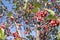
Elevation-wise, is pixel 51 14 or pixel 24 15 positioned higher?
pixel 51 14

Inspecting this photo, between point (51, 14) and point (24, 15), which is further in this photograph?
point (24, 15)

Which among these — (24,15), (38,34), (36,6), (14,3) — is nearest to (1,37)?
(36,6)

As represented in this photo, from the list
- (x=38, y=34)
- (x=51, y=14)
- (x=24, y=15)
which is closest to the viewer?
(x=51, y=14)

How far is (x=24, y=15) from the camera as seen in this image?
5.30 m

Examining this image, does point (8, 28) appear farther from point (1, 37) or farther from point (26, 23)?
point (1, 37)

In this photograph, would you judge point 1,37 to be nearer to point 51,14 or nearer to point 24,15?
point 51,14

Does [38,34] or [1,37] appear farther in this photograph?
[38,34]

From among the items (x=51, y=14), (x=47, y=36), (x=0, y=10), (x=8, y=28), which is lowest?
(x=47, y=36)

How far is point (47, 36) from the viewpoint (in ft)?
16.6

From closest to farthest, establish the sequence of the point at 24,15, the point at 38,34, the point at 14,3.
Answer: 1. the point at 38,34
2. the point at 14,3
3. the point at 24,15

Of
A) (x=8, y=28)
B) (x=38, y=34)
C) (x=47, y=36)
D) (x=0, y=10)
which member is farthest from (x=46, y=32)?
(x=0, y=10)

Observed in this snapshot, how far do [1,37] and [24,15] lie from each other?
2827mm

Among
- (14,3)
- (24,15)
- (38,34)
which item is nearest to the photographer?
(38,34)

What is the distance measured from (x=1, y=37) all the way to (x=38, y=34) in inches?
83.6
